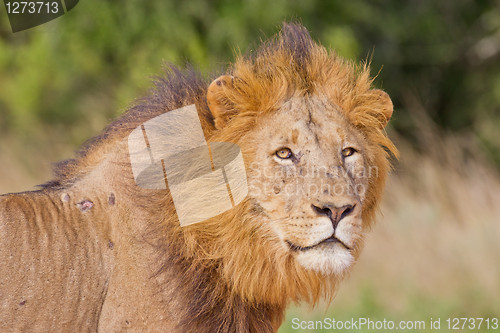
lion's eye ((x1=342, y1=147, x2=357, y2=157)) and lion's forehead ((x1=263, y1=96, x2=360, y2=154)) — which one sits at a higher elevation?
lion's forehead ((x1=263, y1=96, x2=360, y2=154))

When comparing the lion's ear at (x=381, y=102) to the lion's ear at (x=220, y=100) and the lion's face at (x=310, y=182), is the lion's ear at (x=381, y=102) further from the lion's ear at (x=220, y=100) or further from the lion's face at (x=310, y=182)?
the lion's ear at (x=220, y=100)

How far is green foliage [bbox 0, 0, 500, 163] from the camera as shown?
1175 cm

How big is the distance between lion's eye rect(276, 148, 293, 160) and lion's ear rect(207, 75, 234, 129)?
1.19ft

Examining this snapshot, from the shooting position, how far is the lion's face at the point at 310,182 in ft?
11.5

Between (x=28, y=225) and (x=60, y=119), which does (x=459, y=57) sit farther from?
(x=28, y=225)

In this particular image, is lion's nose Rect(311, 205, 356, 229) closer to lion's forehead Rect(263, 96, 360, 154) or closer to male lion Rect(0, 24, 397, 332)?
male lion Rect(0, 24, 397, 332)

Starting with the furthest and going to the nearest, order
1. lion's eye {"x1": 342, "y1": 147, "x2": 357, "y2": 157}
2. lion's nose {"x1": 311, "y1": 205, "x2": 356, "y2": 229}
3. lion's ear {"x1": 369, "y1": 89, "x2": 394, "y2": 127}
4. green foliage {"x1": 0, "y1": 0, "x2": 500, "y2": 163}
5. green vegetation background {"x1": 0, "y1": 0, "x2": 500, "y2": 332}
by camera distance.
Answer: green foliage {"x1": 0, "y1": 0, "x2": 500, "y2": 163} < green vegetation background {"x1": 0, "y1": 0, "x2": 500, "y2": 332} < lion's ear {"x1": 369, "y1": 89, "x2": 394, "y2": 127} < lion's eye {"x1": 342, "y1": 147, "x2": 357, "y2": 157} < lion's nose {"x1": 311, "y1": 205, "x2": 356, "y2": 229}

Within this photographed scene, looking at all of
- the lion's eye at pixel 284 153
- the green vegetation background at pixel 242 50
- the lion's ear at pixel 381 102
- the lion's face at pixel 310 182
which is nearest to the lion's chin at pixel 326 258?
the lion's face at pixel 310 182

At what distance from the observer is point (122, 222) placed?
3.76m

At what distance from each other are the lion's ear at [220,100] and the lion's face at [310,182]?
192 mm

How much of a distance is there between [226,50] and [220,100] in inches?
329

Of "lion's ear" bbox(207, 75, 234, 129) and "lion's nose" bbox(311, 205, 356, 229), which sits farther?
"lion's ear" bbox(207, 75, 234, 129)

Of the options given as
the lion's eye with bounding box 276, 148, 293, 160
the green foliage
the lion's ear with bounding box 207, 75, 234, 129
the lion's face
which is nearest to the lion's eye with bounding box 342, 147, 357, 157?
the lion's face

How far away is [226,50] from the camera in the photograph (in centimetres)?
1201
